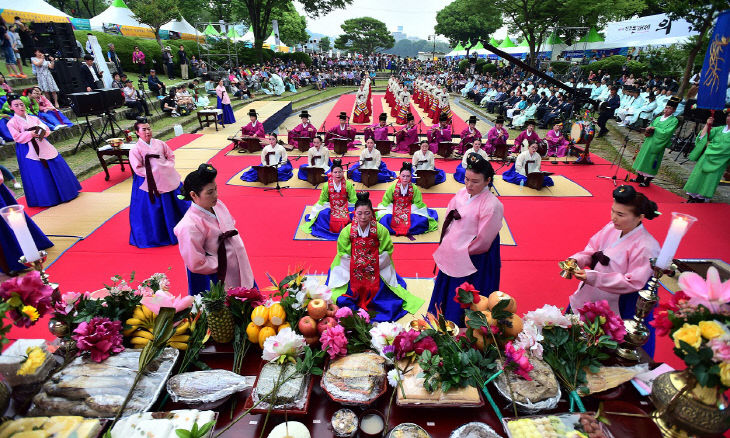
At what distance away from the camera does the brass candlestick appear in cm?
204

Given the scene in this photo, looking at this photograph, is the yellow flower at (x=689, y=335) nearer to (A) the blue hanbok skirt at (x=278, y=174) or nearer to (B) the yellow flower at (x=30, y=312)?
(B) the yellow flower at (x=30, y=312)

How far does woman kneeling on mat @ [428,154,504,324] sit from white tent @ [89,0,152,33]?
2980cm

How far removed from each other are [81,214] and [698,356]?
8.57 m

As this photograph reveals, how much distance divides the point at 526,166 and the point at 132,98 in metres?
14.7

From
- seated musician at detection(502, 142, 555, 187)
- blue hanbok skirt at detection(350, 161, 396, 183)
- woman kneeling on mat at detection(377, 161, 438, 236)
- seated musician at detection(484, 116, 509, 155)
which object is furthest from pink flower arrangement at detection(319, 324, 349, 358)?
seated musician at detection(484, 116, 509, 155)

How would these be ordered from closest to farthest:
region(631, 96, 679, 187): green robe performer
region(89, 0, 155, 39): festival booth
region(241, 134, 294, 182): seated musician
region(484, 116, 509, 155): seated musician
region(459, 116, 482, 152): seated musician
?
region(631, 96, 679, 187): green robe performer, region(241, 134, 294, 182): seated musician, region(459, 116, 482, 152): seated musician, region(484, 116, 509, 155): seated musician, region(89, 0, 155, 39): festival booth

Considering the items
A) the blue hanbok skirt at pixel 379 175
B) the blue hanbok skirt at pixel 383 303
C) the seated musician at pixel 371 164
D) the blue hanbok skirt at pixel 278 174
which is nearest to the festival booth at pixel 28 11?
the blue hanbok skirt at pixel 278 174

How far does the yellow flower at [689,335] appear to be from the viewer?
1.45m

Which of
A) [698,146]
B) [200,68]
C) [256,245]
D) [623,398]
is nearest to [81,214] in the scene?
[256,245]

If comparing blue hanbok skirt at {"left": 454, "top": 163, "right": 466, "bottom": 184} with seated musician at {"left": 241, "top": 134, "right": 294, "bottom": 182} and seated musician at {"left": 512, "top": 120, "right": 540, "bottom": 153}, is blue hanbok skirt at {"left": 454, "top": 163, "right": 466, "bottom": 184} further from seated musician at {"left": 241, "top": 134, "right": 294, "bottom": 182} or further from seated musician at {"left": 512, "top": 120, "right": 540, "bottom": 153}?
seated musician at {"left": 241, "top": 134, "right": 294, "bottom": 182}

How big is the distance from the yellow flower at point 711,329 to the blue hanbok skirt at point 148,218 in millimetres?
6235

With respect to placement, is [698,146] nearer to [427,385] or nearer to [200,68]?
[427,385]

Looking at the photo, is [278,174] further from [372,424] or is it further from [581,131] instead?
[581,131]

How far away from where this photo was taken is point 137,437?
5.32 ft
